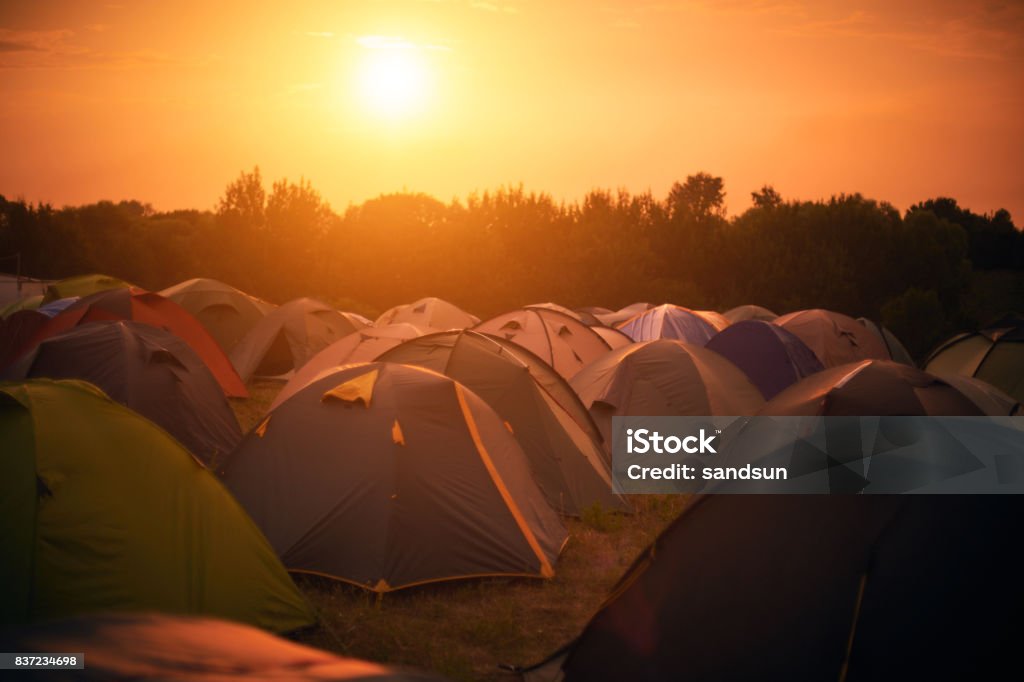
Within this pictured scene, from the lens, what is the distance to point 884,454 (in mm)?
4227

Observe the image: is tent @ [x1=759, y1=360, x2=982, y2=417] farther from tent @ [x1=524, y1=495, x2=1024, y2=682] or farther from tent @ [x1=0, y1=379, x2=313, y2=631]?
tent @ [x1=0, y1=379, x2=313, y2=631]

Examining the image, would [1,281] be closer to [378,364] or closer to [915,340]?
[378,364]

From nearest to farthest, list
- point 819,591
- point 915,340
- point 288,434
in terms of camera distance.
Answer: point 819,591
point 288,434
point 915,340

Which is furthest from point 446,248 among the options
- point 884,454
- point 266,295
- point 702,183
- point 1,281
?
point 702,183

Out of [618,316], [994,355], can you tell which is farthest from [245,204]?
[994,355]

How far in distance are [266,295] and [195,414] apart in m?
28.7

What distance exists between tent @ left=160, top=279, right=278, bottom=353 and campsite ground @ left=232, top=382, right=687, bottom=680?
14.6m

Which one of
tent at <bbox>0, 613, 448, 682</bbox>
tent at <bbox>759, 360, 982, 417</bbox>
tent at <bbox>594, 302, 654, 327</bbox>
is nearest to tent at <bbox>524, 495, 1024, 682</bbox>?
tent at <bbox>759, 360, 982, 417</bbox>

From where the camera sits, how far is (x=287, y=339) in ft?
58.6

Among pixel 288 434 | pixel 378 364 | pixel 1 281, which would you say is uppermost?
pixel 1 281

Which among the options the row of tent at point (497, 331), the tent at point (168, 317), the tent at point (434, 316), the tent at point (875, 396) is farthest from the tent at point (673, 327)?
the tent at point (875, 396)

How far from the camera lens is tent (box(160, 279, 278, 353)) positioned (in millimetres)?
19641

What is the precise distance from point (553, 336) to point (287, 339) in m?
6.95

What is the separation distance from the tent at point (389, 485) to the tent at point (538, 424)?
4.16ft
